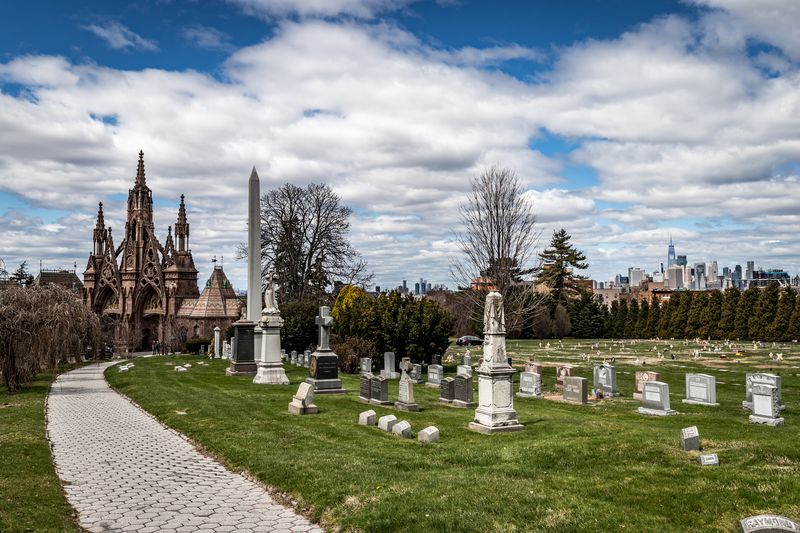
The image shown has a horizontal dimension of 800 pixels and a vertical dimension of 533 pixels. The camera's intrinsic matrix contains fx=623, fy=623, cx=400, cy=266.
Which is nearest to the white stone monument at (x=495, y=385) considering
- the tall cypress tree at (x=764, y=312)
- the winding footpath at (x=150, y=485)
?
the winding footpath at (x=150, y=485)

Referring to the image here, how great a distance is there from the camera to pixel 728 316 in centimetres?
5259

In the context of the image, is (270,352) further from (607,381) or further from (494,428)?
(494,428)

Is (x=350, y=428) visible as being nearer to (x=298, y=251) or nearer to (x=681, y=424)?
(x=681, y=424)

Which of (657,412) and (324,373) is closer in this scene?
(657,412)

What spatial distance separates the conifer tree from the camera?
172 feet

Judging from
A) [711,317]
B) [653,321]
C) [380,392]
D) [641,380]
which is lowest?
[380,392]

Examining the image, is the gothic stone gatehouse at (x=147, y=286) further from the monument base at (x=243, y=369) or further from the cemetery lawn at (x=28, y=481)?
the cemetery lawn at (x=28, y=481)

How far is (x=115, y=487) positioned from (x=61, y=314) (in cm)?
1368

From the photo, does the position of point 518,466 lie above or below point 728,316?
below

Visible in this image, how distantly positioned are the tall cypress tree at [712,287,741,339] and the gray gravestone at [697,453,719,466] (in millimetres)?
48894

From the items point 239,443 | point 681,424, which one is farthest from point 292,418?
point 681,424

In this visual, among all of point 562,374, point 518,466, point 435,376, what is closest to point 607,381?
point 562,374

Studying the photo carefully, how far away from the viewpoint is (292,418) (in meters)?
14.6

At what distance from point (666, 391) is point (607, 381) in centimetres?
431
